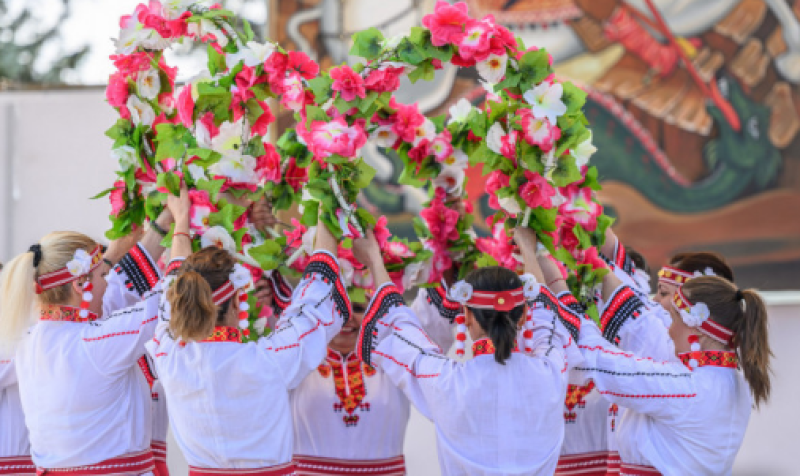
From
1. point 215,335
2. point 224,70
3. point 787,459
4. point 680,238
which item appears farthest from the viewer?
point 680,238

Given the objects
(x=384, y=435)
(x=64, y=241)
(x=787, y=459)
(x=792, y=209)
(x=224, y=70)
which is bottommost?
(x=787, y=459)

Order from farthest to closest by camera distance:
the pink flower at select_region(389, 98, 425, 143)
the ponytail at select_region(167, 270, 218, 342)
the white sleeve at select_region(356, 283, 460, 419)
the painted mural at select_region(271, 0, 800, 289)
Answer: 1. the painted mural at select_region(271, 0, 800, 289)
2. the pink flower at select_region(389, 98, 425, 143)
3. the white sleeve at select_region(356, 283, 460, 419)
4. the ponytail at select_region(167, 270, 218, 342)

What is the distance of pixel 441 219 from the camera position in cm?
349

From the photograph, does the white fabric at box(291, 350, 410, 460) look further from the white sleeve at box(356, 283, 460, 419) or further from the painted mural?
the painted mural

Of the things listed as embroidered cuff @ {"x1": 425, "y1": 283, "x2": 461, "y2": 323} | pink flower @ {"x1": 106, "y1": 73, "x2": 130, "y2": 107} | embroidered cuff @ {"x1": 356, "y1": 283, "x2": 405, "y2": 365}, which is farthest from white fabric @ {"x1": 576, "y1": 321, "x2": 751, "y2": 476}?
pink flower @ {"x1": 106, "y1": 73, "x2": 130, "y2": 107}

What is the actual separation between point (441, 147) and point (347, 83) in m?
0.62

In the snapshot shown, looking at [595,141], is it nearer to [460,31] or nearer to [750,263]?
[750,263]

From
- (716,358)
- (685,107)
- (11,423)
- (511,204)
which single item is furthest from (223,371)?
(685,107)

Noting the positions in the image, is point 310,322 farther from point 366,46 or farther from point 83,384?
point 366,46

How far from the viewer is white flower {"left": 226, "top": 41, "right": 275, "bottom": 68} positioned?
3.08m

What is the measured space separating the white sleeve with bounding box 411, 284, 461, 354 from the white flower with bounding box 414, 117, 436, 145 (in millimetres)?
576

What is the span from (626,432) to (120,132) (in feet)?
6.61

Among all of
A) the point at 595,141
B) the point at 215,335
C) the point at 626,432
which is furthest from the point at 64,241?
the point at 595,141

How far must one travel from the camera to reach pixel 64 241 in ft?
9.61
